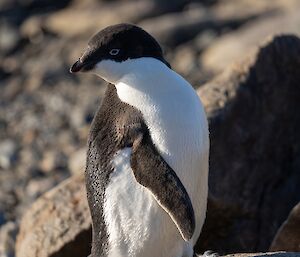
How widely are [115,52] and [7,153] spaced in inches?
240

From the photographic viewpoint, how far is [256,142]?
7801 mm

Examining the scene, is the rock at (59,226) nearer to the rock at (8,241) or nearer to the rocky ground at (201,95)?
the rocky ground at (201,95)

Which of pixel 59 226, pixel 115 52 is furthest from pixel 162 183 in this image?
pixel 59 226

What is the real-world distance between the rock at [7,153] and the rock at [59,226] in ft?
14.1

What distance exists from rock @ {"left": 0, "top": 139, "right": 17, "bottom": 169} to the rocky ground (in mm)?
15

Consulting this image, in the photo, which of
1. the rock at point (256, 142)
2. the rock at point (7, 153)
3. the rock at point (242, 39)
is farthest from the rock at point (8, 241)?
the rock at point (242, 39)

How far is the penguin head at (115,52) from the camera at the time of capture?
6.00 m

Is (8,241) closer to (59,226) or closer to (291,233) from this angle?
(59,226)

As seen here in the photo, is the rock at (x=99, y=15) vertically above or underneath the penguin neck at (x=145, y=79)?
underneath

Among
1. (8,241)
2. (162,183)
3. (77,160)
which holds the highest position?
(162,183)

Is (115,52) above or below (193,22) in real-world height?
above

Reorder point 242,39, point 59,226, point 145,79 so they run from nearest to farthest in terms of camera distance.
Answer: point 145,79, point 59,226, point 242,39

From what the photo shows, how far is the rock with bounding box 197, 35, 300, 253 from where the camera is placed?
748 centimetres

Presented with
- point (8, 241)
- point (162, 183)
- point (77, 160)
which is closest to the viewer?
point (162, 183)
